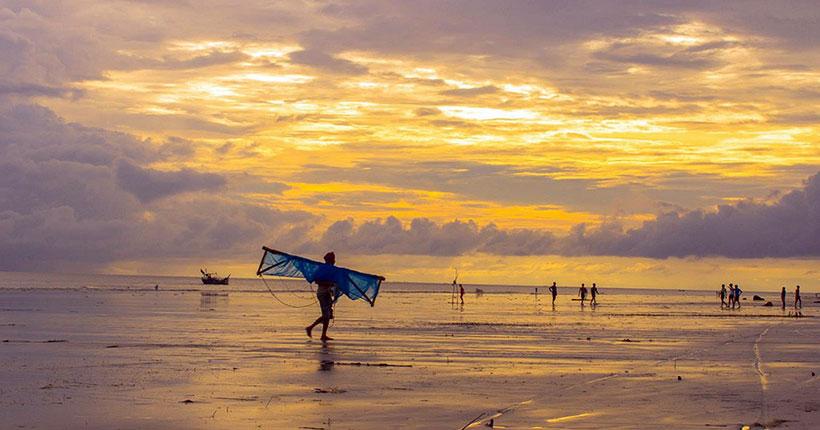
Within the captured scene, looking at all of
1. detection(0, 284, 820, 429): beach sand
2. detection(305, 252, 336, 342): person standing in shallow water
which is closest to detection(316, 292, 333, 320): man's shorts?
detection(305, 252, 336, 342): person standing in shallow water

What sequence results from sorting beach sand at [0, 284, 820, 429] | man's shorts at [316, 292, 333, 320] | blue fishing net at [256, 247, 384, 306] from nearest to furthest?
beach sand at [0, 284, 820, 429] < man's shorts at [316, 292, 333, 320] < blue fishing net at [256, 247, 384, 306]

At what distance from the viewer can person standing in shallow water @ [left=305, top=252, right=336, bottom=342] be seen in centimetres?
2852

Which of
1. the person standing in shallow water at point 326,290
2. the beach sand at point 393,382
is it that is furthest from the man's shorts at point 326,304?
the beach sand at point 393,382

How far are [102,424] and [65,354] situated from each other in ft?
35.6

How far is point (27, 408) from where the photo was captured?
1322cm

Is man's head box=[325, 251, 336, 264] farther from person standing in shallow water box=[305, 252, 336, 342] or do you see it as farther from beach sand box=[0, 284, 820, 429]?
beach sand box=[0, 284, 820, 429]

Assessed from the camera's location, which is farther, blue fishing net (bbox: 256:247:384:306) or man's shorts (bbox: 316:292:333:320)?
blue fishing net (bbox: 256:247:384:306)

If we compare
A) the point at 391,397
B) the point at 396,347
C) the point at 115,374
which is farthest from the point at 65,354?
the point at 391,397

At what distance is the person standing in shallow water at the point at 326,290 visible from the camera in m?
28.5

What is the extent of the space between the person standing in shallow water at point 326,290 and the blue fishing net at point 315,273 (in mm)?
578

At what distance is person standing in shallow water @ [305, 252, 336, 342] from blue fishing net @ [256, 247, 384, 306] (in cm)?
58

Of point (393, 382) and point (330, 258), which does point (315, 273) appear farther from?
point (393, 382)

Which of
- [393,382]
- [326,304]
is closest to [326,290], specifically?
[326,304]

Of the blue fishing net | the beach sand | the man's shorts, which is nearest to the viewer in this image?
the beach sand
